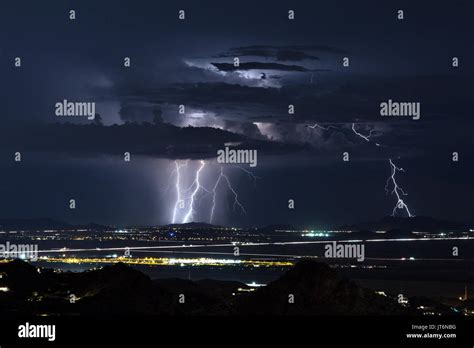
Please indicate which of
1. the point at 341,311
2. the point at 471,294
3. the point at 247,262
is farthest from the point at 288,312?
the point at 247,262

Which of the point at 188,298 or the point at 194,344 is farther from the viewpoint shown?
the point at 188,298

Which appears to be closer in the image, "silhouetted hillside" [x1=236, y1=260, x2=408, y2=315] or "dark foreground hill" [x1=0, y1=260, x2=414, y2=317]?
"silhouetted hillside" [x1=236, y1=260, x2=408, y2=315]

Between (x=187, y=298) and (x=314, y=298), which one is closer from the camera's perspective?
(x=314, y=298)

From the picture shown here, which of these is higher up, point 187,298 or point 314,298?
point 314,298

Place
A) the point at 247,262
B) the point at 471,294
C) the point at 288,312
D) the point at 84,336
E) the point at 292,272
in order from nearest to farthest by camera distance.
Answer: the point at 84,336
the point at 288,312
the point at 292,272
the point at 471,294
the point at 247,262

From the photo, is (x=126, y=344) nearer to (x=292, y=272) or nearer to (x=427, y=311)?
(x=292, y=272)

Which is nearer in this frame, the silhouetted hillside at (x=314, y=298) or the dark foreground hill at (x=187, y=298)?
the silhouetted hillside at (x=314, y=298)

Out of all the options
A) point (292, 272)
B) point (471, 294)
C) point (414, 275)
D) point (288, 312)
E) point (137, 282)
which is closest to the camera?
point (288, 312)
